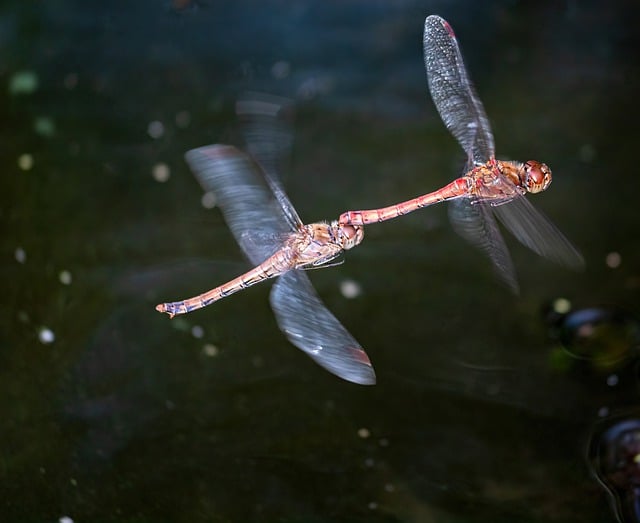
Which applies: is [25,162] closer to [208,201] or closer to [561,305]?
[208,201]

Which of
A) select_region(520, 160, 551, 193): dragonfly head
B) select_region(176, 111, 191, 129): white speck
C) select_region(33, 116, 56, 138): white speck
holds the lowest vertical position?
select_region(33, 116, 56, 138): white speck

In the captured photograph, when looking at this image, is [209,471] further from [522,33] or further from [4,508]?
[522,33]

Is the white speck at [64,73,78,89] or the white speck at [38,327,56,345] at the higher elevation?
the white speck at [64,73,78,89]

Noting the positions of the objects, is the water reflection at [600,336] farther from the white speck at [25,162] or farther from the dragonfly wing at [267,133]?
the white speck at [25,162]

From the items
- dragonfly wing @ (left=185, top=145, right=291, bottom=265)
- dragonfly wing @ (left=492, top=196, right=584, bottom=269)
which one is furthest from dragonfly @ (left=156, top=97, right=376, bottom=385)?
dragonfly wing @ (left=492, top=196, right=584, bottom=269)

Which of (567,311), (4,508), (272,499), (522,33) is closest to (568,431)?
(567,311)

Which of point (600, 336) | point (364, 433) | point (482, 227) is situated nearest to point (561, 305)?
point (600, 336)

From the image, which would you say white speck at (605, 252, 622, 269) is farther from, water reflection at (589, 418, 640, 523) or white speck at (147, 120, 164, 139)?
white speck at (147, 120, 164, 139)
